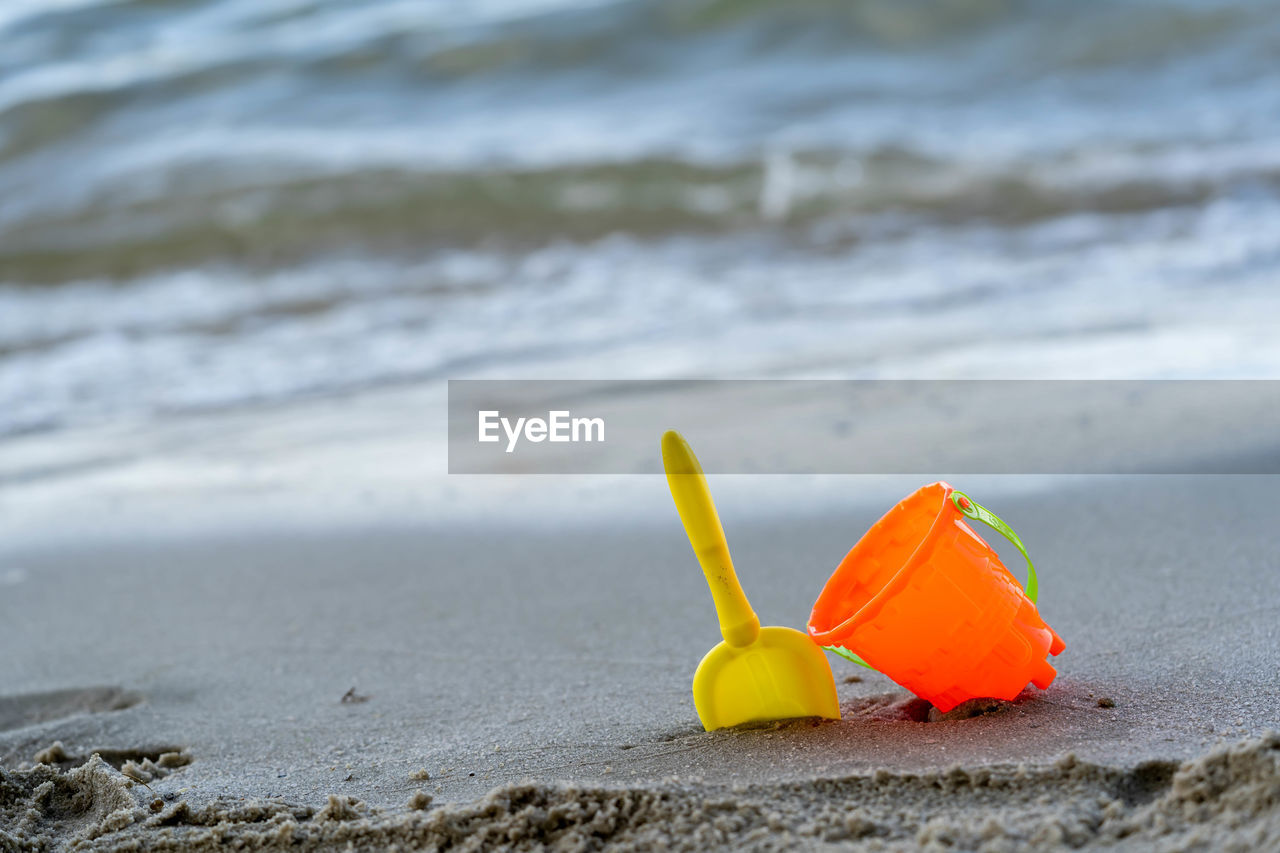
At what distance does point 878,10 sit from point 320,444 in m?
6.31

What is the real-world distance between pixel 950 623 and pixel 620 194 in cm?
539

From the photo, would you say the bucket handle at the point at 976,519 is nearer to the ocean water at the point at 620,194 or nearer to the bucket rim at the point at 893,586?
the bucket rim at the point at 893,586

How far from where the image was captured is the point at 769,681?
4.85 feet

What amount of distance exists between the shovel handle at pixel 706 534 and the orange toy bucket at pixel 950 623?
0.09m

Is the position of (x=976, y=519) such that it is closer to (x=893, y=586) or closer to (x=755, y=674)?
(x=893, y=586)

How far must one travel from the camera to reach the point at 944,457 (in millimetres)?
2508

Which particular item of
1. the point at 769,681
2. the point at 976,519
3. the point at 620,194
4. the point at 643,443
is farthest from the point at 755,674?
the point at 620,194

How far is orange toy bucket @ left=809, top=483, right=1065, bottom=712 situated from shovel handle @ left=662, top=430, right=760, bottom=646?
3.6 inches

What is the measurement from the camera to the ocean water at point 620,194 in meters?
3.82

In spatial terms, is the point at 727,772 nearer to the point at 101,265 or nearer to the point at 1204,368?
the point at 1204,368

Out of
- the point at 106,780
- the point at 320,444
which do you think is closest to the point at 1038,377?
the point at 320,444

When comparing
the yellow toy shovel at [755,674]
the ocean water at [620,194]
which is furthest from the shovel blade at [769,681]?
the ocean water at [620,194]

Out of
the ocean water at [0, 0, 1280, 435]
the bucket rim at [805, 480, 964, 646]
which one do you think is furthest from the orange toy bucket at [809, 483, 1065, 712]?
the ocean water at [0, 0, 1280, 435]

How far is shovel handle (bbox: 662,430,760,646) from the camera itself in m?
1.36
